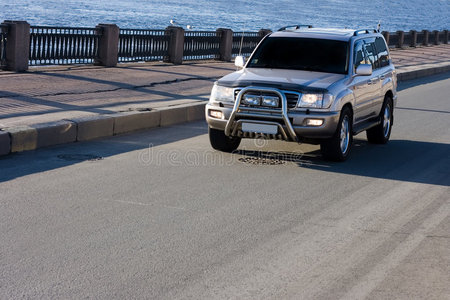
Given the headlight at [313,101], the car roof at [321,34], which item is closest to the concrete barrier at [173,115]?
the car roof at [321,34]

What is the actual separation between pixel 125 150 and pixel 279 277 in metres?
5.71

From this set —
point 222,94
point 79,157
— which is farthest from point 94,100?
point 222,94

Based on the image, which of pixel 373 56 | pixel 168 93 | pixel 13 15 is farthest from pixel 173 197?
pixel 13 15

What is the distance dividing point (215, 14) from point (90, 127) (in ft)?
405

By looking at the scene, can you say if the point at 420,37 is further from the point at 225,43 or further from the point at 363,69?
the point at 363,69

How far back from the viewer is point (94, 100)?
14680 mm

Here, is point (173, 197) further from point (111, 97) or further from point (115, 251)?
point (111, 97)

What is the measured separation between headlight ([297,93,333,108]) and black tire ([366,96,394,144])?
2577 mm

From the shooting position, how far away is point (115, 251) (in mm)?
6004

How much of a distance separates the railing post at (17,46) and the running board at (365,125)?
9666mm

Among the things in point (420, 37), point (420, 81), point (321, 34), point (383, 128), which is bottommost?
point (420, 81)

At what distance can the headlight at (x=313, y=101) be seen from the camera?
32.8 feet

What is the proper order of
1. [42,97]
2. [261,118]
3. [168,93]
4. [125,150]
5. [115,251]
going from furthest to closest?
[168,93] → [42,97] → [125,150] → [261,118] → [115,251]

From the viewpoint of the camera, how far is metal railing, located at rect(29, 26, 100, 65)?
64.2 ft
